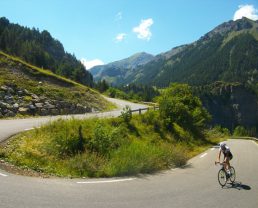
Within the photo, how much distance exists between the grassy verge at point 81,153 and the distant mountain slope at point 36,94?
9122mm

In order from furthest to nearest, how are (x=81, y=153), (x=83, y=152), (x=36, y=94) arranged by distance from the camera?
(x=36, y=94)
(x=83, y=152)
(x=81, y=153)

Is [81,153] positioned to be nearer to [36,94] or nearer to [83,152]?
[83,152]

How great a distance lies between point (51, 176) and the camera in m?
12.6

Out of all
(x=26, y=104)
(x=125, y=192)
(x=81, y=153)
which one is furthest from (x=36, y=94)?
(x=125, y=192)

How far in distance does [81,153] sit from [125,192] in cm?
A: 545

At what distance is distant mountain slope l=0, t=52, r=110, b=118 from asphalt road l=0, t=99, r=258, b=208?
50.0ft

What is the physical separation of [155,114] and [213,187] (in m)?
18.2

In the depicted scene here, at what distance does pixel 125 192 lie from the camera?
36.6 feet

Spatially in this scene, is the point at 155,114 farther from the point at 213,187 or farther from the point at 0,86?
the point at 213,187

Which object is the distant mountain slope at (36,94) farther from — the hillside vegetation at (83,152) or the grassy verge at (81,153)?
the grassy verge at (81,153)

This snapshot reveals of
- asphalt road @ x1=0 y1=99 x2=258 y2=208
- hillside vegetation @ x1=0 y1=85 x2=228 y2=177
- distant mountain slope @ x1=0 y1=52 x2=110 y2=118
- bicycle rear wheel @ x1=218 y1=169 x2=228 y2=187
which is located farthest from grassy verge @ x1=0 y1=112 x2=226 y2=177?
distant mountain slope @ x1=0 y1=52 x2=110 y2=118

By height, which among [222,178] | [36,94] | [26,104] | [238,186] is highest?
[36,94]

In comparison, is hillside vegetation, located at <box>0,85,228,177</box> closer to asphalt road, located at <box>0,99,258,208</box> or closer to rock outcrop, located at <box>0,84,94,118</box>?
asphalt road, located at <box>0,99,258,208</box>

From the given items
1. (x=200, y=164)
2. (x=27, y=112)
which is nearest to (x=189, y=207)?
(x=200, y=164)
